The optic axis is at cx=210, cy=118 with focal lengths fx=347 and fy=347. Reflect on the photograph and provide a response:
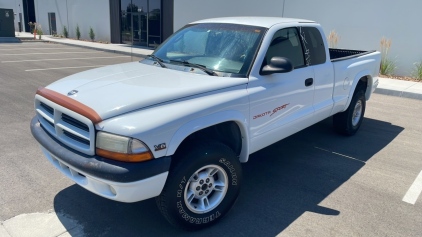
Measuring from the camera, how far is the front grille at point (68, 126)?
8.96 feet

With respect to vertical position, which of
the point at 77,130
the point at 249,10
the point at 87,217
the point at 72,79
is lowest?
the point at 87,217

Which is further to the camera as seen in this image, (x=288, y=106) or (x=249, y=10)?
(x=249, y=10)

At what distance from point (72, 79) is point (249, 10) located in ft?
44.9

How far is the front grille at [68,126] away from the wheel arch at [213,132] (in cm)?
65

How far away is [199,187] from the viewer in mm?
3111

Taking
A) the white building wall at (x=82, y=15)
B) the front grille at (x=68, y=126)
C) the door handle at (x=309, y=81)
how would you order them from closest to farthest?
the front grille at (x=68, y=126)
the door handle at (x=309, y=81)
the white building wall at (x=82, y=15)

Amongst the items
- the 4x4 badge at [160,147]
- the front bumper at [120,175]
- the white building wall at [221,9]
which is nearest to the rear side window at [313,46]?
the 4x4 badge at [160,147]

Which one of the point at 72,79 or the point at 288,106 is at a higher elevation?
the point at 72,79

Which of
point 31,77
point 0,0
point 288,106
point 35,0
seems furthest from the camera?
point 0,0

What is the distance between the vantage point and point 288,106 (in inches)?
158

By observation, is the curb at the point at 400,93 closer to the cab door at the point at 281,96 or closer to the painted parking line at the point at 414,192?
the painted parking line at the point at 414,192

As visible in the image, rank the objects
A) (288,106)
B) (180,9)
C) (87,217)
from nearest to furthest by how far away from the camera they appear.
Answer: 1. (87,217)
2. (288,106)
3. (180,9)

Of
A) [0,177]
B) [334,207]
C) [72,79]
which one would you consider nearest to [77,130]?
[72,79]

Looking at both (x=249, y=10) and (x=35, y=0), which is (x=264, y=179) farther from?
(x=35, y=0)
